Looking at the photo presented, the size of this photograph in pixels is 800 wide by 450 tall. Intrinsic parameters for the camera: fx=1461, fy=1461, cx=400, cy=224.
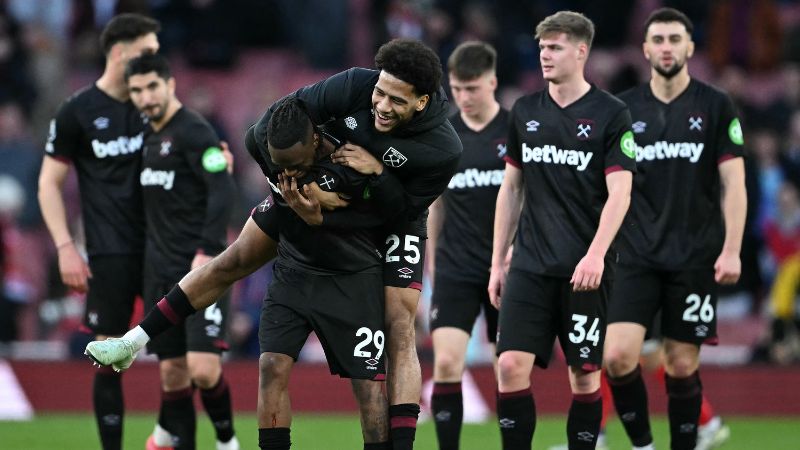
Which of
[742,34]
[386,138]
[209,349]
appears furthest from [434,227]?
[742,34]

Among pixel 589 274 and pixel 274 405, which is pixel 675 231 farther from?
pixel 274 405

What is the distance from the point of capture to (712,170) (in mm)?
9484

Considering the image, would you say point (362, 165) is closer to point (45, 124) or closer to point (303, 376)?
point (303, 376)

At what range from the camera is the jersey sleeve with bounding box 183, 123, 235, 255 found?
31.0ft

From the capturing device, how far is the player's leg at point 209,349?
9.53 meters

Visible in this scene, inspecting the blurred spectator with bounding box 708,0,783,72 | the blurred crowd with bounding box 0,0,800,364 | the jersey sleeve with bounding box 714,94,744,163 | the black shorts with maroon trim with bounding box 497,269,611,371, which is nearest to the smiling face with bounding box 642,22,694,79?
the jersey sleeve with bounding box 714,94,744,163

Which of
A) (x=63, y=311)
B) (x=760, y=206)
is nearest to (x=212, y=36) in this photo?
(x=63, y=311)

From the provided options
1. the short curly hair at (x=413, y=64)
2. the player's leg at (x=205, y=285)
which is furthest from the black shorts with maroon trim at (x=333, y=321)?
the short curly hair at (x=413, y=64)

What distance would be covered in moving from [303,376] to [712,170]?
5.54 meters

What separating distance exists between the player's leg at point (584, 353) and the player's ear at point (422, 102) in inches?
64.0

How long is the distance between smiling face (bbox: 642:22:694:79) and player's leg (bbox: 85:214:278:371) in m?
3.11

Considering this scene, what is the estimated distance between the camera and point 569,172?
27.9 ft

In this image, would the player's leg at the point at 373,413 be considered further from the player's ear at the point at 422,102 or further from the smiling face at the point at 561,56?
the smiling face at the point at 561,56

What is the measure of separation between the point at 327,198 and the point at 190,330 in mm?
2538
